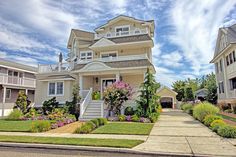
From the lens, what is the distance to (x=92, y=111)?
1827cm

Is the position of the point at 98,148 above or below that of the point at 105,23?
below

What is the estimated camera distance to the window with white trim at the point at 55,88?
75.8ft

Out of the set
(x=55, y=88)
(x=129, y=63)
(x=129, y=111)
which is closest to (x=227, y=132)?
(x=129, y=111)

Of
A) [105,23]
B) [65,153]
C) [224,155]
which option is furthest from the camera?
[105,23]

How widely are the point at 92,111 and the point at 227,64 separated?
805 inches

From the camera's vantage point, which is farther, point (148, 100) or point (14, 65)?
point (14, 65)

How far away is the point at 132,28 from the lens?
2455 centimetres

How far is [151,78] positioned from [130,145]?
10673 mm

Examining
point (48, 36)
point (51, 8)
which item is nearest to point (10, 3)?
point (51, 8)

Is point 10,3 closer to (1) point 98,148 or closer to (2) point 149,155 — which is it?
(1) point 98,148

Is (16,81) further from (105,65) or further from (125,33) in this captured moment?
(125,33)

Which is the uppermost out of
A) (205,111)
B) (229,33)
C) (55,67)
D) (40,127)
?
(229,33)

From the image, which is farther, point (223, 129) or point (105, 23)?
point (105, 23)

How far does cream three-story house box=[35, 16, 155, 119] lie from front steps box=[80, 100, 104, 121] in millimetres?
106
